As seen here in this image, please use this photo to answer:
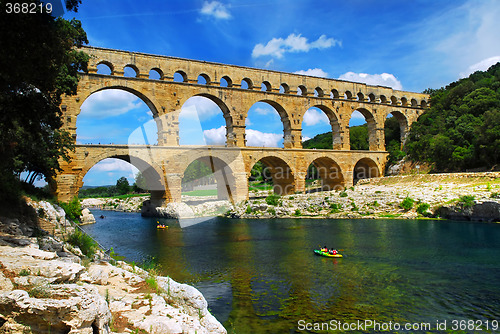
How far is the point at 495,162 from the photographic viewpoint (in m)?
27.4

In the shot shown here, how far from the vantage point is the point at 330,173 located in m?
36.3

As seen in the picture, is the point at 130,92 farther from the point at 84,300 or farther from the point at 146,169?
the point at 84,300

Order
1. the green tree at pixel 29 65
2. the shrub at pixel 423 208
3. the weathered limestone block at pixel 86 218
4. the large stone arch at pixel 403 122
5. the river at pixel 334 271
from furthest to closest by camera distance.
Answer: the large stone arch at pixel 403 122, the weathered limestone block at pixel 86 218, the shrub at pixel 423 208, the river at pixel 334 271, the green tree at pixel 29 65

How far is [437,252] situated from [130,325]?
1305 centimetres

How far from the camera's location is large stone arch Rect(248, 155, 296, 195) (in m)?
32.3

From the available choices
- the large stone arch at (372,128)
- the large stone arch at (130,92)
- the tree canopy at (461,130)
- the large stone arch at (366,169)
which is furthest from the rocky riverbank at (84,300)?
the large stone arch at (372,128)

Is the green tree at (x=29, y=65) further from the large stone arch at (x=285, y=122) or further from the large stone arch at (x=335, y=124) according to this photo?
the large stone arch at (x=335, y=124)

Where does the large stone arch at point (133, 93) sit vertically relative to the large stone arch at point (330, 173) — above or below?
above

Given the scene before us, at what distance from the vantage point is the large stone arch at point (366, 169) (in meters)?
38.0

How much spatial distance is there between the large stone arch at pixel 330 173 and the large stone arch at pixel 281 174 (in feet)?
11.2

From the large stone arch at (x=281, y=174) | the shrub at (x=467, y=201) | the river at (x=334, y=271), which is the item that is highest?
the large stone arch at (x=281, y=174)

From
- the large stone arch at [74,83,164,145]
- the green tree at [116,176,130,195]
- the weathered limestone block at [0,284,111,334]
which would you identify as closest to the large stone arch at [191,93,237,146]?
the large stone arch at [74,83,164,145]

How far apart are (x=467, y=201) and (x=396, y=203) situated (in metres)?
5.06

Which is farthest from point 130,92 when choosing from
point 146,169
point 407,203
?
point 407,203
